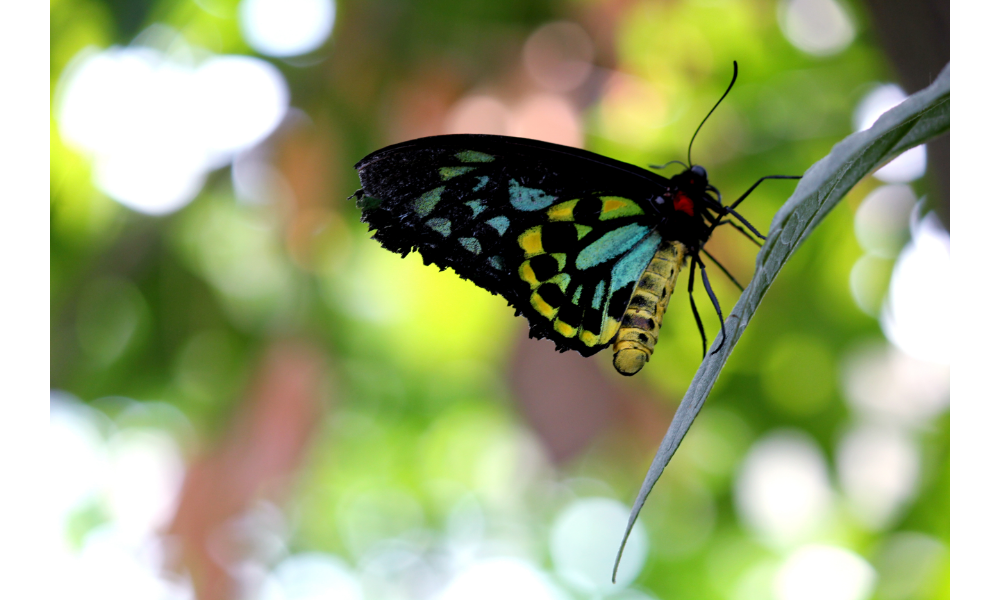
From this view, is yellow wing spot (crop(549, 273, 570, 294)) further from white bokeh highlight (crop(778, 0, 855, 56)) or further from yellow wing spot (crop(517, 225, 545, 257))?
white bokeh highlight (crop(778, 0, 855, 56))

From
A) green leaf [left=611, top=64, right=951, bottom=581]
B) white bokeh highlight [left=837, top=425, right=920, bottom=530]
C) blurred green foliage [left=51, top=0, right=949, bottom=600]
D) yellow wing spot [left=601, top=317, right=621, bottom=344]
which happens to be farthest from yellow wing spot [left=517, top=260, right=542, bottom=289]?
white bokeh highlight [left=837, top=425, right=920, bottom=530]

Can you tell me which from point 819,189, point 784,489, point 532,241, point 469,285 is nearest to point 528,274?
point 532,241

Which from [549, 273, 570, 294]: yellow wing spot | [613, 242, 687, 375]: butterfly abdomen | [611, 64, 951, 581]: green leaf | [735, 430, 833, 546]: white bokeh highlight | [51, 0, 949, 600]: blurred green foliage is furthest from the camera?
[735, 430, 833, 546]: white bokeh highlight

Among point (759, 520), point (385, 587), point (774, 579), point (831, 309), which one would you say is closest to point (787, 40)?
point (831, 309)

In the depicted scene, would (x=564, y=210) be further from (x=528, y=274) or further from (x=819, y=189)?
(x=819, y=189)

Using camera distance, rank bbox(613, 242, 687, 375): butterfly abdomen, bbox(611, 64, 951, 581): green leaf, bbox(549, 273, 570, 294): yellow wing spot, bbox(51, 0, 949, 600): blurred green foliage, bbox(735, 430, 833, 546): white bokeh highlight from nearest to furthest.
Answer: bbox(611, 64, 951, 581): green leaf
bbox(613, 242, 687, 375): butterfly abdomen
bbox(549, 273, 570, 294): yellow wing spot
bbox(51, 0, 949, 600): blurred green foliage
bbox(735, 430, 833, 546): white bokeh highlight

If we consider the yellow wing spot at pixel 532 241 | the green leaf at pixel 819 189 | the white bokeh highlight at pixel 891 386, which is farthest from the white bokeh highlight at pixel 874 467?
the green leaf at pixel 819 189

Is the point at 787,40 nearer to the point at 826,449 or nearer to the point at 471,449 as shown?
the point at 826,449

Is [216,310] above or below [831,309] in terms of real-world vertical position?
below
